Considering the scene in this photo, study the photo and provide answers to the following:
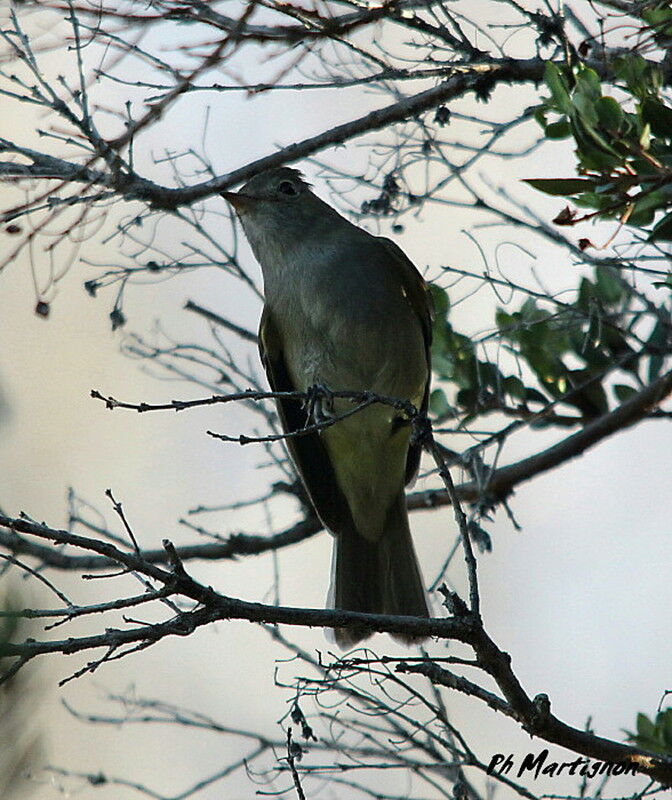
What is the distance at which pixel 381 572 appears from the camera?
20.4 feet

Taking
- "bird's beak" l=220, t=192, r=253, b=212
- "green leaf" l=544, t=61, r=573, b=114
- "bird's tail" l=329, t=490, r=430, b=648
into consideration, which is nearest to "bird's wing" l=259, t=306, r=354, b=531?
"bird's tail" l=329, t=490, r=430, b=648

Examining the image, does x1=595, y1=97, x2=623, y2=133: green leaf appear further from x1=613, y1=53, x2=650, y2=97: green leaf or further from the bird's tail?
the bird's tail

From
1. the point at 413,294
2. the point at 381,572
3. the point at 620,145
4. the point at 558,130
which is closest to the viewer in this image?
the point at 620,145

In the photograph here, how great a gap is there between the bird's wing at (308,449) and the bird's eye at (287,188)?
2.52ft

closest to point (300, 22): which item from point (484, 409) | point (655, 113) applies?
point (655, 113)

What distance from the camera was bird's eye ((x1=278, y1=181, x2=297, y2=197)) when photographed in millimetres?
6672

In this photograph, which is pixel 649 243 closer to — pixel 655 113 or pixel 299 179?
pixel 655 113

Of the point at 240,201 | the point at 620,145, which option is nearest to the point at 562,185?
the point at 620,145

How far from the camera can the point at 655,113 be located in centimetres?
374

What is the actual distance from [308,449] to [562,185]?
281cm

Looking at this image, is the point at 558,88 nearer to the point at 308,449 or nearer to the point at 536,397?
the point at 536,397

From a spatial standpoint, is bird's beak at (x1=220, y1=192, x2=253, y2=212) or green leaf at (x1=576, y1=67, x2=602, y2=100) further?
bird's beak at (x1=220, y1=192, x2=253, y2=212)

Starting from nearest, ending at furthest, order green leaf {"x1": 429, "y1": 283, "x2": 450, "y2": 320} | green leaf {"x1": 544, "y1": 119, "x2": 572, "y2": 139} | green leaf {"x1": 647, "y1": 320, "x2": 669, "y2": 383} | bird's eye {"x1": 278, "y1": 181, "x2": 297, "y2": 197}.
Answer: green leaf {"x1": 544, "y1": 119, "x2": 572, "y2": 139} < green leaf {"x1": 647, "y1": 320, "x2": 669, "y2": 383} < green leaf {"x1": 429, "y1": 283, "x2": 450, "y2": 320} < bird's eye {"x1": 278, "y1": 181, "x2": 297, "y2": 197}

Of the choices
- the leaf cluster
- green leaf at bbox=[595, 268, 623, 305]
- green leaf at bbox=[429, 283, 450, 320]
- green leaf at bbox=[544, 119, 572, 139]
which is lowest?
the leaf cluster
